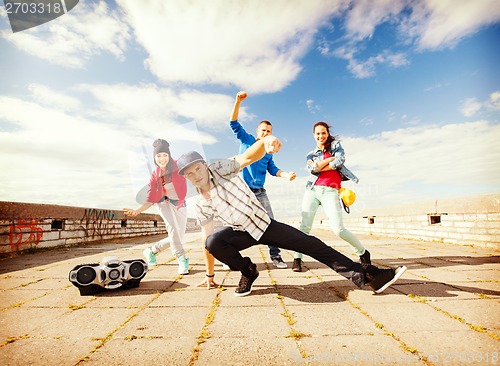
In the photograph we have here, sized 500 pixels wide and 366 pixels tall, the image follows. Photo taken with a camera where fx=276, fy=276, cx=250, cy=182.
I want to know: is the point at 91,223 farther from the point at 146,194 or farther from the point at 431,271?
the point at 431,271

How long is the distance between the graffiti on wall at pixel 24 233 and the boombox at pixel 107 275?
4.31m

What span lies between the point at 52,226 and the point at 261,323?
7353 millimetres

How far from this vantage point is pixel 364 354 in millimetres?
1608

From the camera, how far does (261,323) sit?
2109 millimetres

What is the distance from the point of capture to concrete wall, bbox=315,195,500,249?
5559 millimetres

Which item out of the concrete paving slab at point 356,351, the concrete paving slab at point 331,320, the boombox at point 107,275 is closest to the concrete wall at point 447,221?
the concrete paving slab at point 331,320

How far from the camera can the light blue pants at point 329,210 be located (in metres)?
3.39

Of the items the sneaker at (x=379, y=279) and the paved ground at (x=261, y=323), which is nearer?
the paved ground at (x=261, y=323)

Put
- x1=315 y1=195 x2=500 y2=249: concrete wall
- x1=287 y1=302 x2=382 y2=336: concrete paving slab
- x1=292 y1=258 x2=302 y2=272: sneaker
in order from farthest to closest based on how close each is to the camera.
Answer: x1=315 y1=195 x2=500 y2=249: concrete wall < x1=292 y1=258 x2=302 y2=272: sneaker < x1=287 y1=302 x2=382 y2=336: concrete paving slab

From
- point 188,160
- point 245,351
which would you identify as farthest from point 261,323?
point 188,160

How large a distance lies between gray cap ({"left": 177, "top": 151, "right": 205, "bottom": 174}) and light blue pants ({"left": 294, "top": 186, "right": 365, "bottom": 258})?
1.78 m

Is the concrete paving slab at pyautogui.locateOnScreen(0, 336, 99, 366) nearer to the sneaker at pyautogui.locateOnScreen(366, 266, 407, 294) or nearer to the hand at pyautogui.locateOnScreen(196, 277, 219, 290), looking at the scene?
the hand at pyautogui.locateOnScreen(196, 277, 219, 290)

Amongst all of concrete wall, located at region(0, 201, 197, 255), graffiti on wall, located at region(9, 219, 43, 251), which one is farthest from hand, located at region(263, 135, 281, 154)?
graffiti on wall, located at region(9, 219, 43, 251)

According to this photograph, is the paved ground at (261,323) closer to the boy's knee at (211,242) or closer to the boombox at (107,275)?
the boombox at (107,275)
